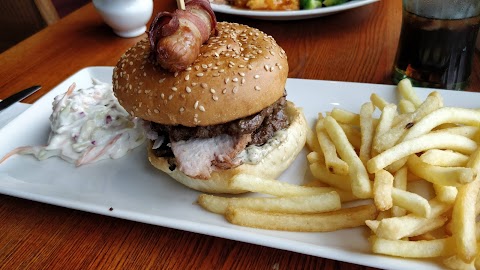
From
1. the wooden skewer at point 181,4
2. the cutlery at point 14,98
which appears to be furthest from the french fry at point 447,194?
the cutlery at point 14,98

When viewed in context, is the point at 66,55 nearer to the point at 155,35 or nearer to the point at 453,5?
the point at 155,35

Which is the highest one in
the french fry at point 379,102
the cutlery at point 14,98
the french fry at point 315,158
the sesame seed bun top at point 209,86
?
the sesame seed bun top at point 209,86

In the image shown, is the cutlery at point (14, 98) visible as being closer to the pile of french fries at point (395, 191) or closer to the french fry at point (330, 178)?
the pile of french fries at point (395, 191)

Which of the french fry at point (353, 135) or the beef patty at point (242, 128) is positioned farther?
the french fry at point (353, 135)

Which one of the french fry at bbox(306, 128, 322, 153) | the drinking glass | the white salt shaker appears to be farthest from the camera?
the white salt shaker

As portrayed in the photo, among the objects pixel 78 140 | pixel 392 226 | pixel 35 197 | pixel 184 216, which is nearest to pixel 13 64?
pixel 78 140

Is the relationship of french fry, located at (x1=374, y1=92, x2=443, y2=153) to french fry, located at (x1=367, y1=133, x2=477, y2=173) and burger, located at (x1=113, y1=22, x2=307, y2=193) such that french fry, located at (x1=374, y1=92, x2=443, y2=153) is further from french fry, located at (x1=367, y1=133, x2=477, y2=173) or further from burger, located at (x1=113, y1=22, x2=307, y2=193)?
burger, located at (x1=113, y1=22, x2=307, y2=193)

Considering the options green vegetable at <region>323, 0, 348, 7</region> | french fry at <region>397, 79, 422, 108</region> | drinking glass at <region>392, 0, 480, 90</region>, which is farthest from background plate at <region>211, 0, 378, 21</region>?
french fry at <region>397, 79, 422, 108</region>

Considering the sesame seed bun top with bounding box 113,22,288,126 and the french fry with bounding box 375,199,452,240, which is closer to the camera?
the french fry with bounding box 375,199,452,240
